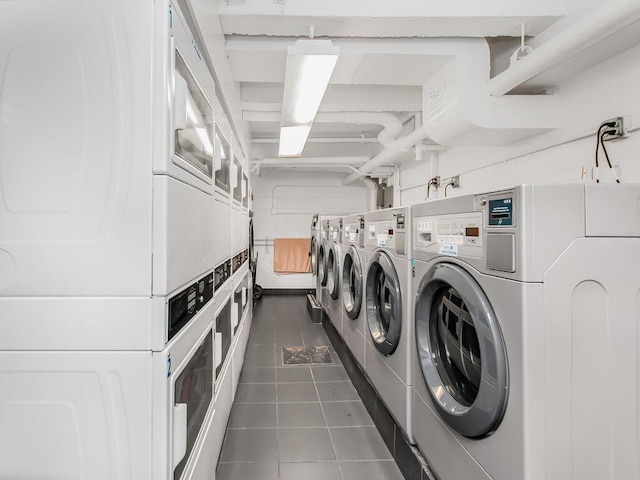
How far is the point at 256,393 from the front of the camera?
2.74 meters

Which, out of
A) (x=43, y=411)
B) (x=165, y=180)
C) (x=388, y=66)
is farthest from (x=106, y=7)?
(x=388, y=66)

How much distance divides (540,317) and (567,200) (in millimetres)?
371

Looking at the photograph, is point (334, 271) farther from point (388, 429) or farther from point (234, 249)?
point (388, 429)

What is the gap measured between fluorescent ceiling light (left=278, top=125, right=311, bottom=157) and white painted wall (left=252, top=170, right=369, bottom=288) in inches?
95.3

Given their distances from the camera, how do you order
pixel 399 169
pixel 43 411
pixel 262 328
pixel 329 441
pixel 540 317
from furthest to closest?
pixel 399 169 < pixel 262 328 < pixel 329 441 < pixel 540 317 < pixel 43 411

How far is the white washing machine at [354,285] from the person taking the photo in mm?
2711

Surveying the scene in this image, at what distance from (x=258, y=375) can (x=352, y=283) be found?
122 centimetres

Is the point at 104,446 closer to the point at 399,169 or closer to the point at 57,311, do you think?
the point at 57,311

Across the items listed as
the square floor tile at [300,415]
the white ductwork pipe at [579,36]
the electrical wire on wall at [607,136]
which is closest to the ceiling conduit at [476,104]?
the white ductwork pipe at [579,36]

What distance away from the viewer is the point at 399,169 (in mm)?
5457

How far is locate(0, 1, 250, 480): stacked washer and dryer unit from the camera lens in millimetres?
882

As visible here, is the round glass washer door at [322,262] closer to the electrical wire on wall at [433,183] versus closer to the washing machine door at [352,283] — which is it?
the washing machine door at [352,283]

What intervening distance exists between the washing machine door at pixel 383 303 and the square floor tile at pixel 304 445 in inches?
27.1

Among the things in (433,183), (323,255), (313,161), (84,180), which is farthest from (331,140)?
(84,180)
